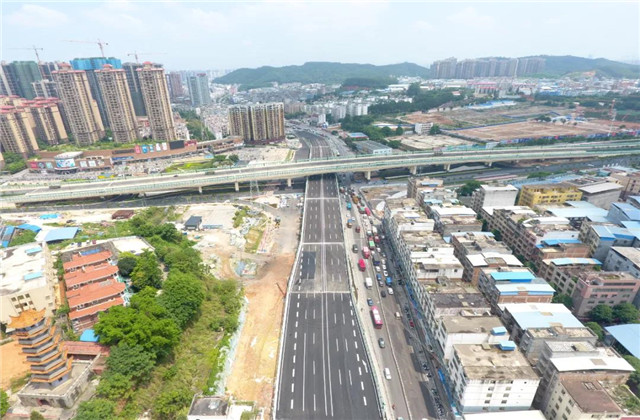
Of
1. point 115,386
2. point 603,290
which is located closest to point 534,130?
point 603,290

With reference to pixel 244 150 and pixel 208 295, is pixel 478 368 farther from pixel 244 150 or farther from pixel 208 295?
pixel 244 150

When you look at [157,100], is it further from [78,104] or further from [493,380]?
[493,380]

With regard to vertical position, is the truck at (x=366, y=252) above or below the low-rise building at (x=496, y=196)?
below

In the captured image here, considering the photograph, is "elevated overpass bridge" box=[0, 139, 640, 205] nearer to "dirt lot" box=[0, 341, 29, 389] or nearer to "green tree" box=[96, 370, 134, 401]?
"dirt lot" box=[0, 341, 29, 389]

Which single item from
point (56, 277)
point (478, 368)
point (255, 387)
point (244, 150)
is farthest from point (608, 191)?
point (244, 150)

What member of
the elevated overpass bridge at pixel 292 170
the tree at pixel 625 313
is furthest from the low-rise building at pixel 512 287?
the elevated overpass bridge at pixel 292 170

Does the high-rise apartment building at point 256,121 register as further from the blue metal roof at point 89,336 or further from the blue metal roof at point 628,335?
the blue metal roof at point 628,335

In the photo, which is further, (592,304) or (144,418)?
(592,304)
